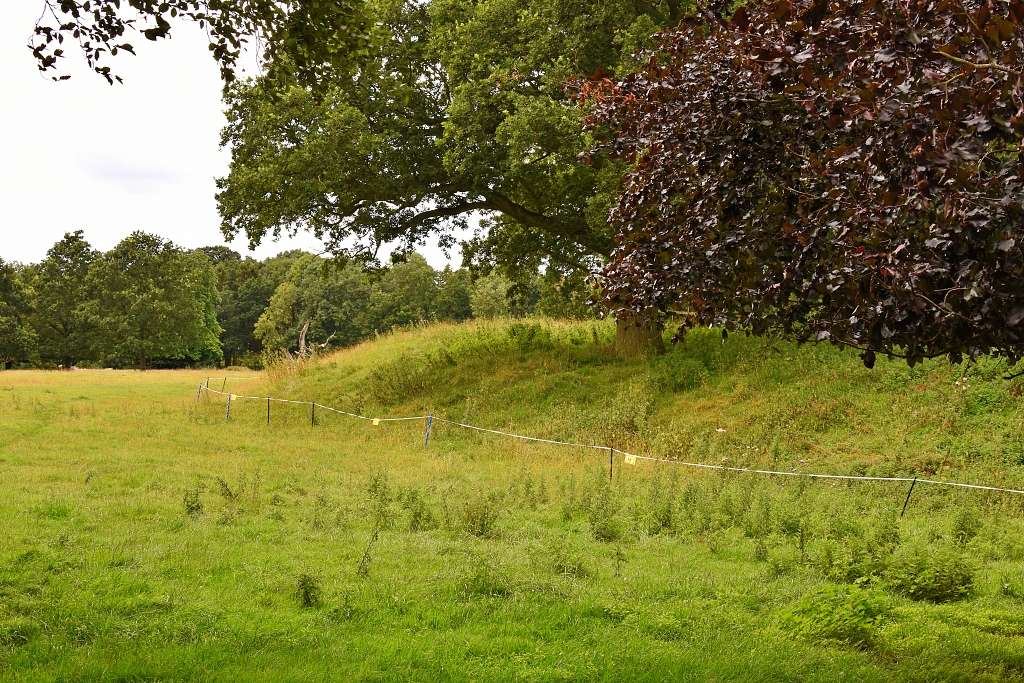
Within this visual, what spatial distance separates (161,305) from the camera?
6231 cm

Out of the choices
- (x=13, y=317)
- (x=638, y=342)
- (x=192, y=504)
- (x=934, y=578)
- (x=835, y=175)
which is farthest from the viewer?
(x=13, y=317)

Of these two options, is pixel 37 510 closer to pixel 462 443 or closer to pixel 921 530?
pixel 462 443

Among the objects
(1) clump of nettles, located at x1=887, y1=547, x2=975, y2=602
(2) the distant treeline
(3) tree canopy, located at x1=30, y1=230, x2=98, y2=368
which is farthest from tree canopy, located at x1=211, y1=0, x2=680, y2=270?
(3) tree canopy, located at x1=30, y1=230, x2=98, y2=368

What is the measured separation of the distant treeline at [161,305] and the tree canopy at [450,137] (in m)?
30.6

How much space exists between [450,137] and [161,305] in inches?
1985

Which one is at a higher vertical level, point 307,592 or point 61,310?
point 61,310

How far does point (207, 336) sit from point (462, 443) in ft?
186

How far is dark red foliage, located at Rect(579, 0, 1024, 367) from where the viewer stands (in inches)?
148

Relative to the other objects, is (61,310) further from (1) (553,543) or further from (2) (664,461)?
(1) (553,543)

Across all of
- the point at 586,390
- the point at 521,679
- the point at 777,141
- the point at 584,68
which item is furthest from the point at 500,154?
the point at 521,679

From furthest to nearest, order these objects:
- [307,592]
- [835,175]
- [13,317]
→ [13,317], [307,592], [835,175]

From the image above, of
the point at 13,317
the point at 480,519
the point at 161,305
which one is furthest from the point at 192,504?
the point at 13,317

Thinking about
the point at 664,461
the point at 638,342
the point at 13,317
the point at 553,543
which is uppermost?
the point at 13,317

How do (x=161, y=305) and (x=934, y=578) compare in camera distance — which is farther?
(x=161, y=305)
